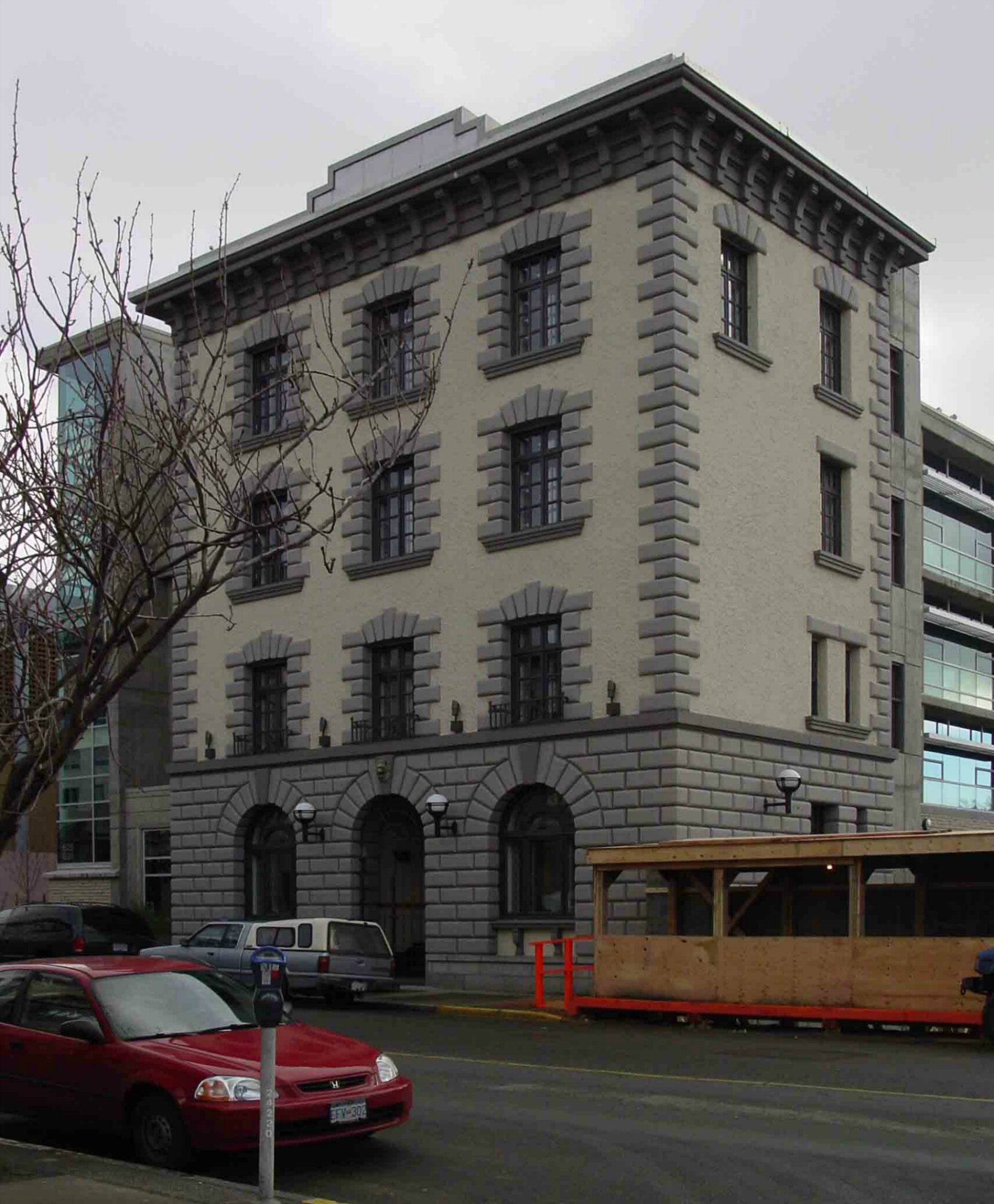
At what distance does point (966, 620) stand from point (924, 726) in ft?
15.3

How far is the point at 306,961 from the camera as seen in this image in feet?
91.9

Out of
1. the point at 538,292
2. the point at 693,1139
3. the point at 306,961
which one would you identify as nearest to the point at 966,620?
the point at 538,292

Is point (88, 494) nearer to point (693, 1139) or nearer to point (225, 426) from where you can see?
point (693, 1139)

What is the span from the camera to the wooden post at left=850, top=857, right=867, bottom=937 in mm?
23688

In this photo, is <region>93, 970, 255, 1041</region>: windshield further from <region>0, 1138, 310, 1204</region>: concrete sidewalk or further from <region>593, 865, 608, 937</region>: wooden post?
<region>593, 865, 608, 937</region>: wooden post

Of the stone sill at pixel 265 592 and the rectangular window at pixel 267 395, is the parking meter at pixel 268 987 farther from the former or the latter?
the rectangular window at pixel 267 395

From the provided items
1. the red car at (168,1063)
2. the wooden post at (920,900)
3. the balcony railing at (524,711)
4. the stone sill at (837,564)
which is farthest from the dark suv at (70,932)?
the red car at (168,1063)

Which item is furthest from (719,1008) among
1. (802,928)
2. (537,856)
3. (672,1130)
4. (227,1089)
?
(227,1089)

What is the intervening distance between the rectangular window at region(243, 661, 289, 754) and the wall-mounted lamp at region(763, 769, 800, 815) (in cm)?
1118

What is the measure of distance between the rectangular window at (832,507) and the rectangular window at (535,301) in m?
6.45

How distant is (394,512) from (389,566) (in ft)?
4.57

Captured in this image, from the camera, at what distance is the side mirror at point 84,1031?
1272cm

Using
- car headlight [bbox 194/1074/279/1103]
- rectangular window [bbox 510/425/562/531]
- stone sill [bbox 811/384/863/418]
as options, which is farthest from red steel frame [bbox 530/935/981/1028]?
car headlight [bbox 194/1074/279/1103]

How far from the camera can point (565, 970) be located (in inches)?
1054
